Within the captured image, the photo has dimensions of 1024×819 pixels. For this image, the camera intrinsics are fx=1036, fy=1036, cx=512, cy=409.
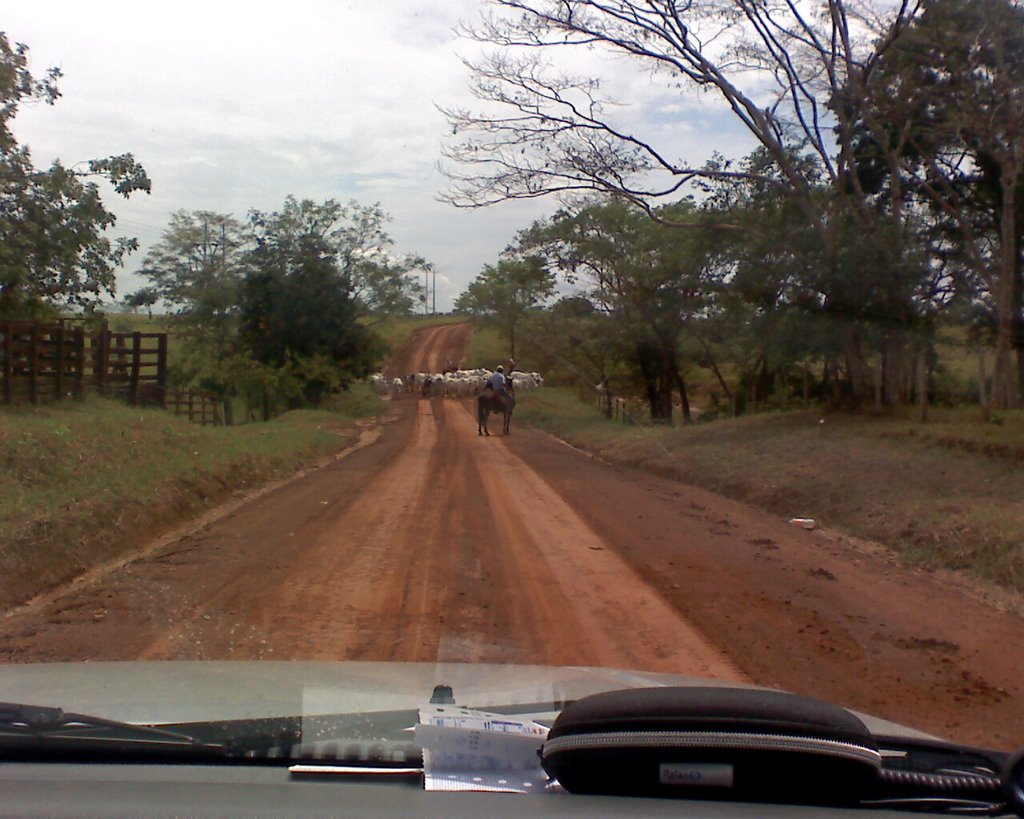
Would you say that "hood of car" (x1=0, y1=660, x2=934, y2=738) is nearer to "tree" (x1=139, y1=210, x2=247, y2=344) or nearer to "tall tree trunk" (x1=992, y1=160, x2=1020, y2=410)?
"tall tree trunk" (x1=992, y1=160, x2=1020, y2=410)

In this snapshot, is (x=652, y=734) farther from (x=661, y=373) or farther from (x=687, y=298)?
(x=661, y=373)

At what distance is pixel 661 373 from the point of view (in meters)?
39.5

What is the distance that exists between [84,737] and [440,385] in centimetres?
4826

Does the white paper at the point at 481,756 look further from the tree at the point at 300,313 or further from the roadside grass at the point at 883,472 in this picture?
the tree at the point at 300,313

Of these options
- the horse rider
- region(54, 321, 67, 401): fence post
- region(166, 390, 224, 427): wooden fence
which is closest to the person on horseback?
the horse rider

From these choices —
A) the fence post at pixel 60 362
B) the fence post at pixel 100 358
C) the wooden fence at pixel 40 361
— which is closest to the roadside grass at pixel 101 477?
the fence post at pixel 60 362

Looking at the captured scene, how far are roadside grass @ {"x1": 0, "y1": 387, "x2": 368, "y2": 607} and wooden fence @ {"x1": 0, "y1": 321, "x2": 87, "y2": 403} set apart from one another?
61cm

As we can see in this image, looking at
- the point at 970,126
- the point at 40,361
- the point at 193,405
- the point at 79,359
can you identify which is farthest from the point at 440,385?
the point at 970,126

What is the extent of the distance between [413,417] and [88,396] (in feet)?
52.2

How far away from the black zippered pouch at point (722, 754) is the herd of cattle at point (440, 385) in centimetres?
4734

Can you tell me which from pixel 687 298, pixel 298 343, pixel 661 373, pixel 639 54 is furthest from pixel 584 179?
pixel 298 343

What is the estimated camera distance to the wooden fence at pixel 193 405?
31406 millimetres

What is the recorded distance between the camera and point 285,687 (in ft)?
13.7

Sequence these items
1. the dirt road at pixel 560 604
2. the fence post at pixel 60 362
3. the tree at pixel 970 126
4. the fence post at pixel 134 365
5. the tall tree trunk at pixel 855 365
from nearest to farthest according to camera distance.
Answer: the dirt road at pixel 560 604 → the tree at pixel 970 126 → the fence post at pixel 60 362 → the tall tree trunk at pixel 855 365 → the fence post at pixel 134 365
